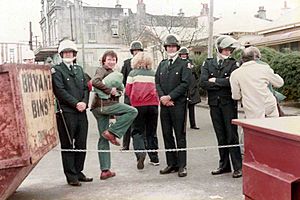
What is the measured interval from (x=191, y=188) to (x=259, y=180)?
10.0 ft

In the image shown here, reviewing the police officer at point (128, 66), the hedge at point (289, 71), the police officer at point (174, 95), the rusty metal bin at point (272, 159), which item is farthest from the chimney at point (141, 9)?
the rusty metal bin at point (272, 159)

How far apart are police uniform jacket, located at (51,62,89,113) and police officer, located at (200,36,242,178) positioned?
59.8 inches

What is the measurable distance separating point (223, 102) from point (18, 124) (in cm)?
270

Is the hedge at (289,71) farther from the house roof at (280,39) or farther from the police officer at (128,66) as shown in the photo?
the house roof at (280,39)

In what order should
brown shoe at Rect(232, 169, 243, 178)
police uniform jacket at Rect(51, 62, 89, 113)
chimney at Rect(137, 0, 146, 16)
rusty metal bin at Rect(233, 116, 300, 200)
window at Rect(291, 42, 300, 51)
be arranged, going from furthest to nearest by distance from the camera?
chimney at Rect(137, 0, 146, 16)
window at Rect(291, 42, 300, 51)
brown shoe at Rect(232, 169, 243, 178)
police uniform jacket at Rect(51, 62, 89, 113)
rusty metal bin at Rect(233, 116, 300, 200)

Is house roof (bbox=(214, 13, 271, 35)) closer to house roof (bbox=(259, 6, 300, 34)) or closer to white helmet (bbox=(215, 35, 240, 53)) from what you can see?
house roof (bbox=(259, 6, 300, 34))

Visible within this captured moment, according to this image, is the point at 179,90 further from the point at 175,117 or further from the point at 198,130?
the point at 198,130

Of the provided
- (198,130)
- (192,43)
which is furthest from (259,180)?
(192,43)

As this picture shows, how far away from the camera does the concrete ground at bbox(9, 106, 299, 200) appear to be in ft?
17.0

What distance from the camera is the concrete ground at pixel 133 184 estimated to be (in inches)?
203

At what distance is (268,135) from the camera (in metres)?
2.31

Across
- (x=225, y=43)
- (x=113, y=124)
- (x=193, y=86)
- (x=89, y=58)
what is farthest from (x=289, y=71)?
(x=89, y=58)

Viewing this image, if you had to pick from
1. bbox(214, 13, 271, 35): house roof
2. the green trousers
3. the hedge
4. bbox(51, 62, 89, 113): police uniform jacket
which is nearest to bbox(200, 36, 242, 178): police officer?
the green trousers

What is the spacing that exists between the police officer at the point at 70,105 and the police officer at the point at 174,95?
3.32ft
